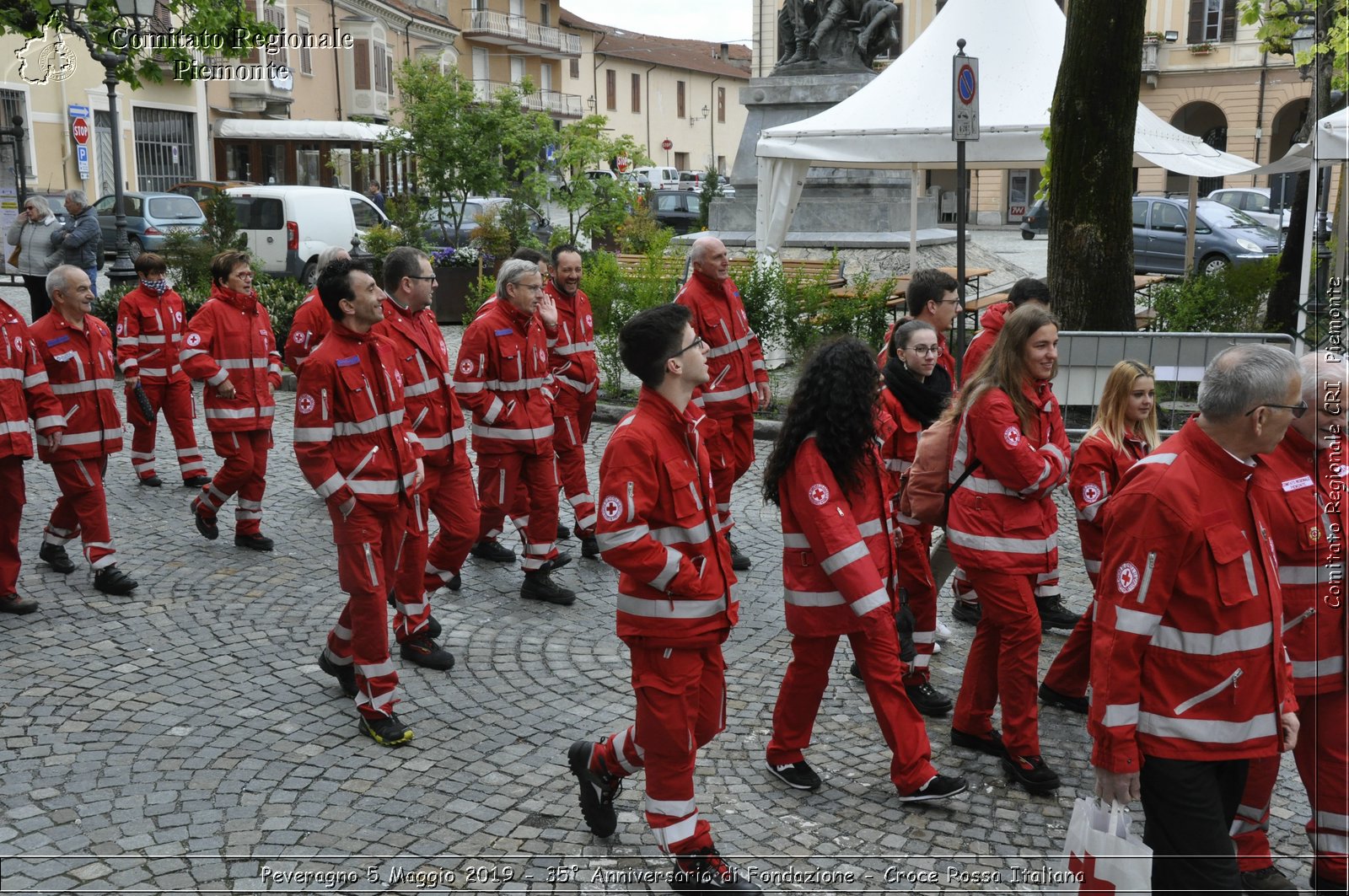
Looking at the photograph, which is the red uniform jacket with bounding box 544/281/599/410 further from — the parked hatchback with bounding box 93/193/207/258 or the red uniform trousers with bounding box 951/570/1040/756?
the parked hatchback with bounding box 93/193/207/258

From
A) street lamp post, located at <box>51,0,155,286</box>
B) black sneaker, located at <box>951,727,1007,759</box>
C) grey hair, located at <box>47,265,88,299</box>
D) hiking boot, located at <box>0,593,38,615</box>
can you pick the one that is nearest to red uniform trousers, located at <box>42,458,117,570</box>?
hiking boot, located at <box>0,593,38,615</box>

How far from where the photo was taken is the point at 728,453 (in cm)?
746

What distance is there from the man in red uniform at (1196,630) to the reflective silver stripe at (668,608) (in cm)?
121

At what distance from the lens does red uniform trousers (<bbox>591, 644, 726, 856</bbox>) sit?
3.93 metres

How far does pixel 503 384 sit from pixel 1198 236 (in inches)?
819

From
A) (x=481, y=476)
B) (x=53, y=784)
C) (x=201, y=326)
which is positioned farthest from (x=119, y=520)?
(x=53, y=784)

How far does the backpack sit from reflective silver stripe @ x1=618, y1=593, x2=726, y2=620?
59.2 inches

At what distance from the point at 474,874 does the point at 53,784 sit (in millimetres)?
1827

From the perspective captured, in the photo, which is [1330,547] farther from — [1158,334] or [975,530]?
[1158,334]

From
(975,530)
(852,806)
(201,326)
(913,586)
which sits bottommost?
(852,806)

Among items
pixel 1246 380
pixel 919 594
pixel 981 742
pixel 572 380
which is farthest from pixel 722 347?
pixel 1246 380

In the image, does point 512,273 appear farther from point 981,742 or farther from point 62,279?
point 981,742

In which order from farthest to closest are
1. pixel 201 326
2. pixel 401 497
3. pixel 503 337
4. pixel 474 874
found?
1. pixel 201 326
2. pixel 503 337
3. pixel 401 497
4. pixel 474 874

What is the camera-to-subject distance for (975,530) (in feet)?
15.7
